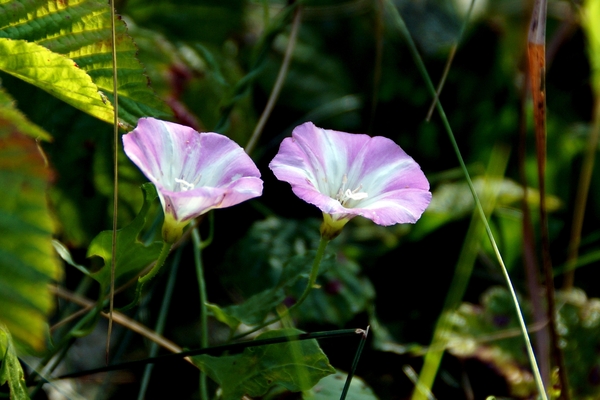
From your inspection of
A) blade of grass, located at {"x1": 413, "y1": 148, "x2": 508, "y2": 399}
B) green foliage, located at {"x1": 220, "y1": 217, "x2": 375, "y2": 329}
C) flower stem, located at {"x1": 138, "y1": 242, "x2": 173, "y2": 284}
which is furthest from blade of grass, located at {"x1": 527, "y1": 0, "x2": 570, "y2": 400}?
flower stem, located at {"x1": 138, "y1": 242, "x2": 173, "y2": 284}

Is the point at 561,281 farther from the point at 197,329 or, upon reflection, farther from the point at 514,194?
the point at 197,329

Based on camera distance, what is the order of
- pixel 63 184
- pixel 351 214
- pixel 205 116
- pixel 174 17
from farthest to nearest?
pixel 174 17, pixel 205 116, pixel 63 184, pixel 351 214

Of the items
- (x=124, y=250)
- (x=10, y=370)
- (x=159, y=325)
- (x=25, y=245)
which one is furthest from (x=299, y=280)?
(x=25, y=245)

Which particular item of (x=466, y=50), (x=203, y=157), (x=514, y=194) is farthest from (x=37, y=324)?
(x=466, y=50)

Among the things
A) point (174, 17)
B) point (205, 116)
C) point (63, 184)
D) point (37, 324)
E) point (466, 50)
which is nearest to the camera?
point (37, 324)

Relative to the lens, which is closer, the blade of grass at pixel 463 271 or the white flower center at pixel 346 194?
the white flower center at pixel 346 194

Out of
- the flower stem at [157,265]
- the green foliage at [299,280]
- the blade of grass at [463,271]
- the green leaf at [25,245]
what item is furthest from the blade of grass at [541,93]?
the green leaf at [25,245]

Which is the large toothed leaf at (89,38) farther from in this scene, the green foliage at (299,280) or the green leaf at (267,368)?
the green foliage at (299,280)

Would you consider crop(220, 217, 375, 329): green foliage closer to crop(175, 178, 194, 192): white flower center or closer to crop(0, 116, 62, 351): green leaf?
crop(175, 178, 194, 192): white flower center
